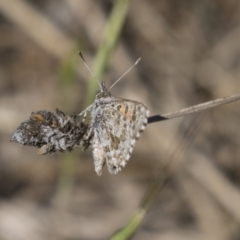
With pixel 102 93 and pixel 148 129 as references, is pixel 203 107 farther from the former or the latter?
pixel 148 129

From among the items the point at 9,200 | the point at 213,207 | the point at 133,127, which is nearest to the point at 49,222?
the point at 9,200

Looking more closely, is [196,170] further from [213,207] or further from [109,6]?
[109,6]

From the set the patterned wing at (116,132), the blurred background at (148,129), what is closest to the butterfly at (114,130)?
the patterned wing at (116,132)

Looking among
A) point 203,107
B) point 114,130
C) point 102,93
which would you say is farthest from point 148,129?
point 203,107

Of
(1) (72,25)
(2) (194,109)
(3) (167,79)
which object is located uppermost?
(1) (72,25)

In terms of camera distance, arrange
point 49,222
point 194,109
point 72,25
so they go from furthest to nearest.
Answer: point 72,25, point 49,222, point 194,109
